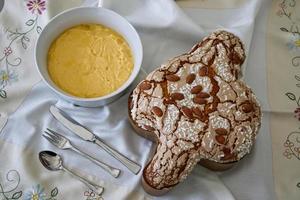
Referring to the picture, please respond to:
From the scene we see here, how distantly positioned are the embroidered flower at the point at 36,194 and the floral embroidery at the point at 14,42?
19 centimetres

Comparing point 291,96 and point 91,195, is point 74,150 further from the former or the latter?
point 291,96

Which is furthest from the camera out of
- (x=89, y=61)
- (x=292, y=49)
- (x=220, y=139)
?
(x=292, y=49)

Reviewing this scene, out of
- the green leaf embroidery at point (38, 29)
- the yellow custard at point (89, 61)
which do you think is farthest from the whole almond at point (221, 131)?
the green leaf embroidery at point (38, 29)

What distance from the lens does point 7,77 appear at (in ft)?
2.81

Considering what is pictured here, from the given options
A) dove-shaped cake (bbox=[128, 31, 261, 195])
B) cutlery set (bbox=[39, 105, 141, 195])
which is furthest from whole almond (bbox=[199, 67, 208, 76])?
cutlery set (bbox=[39, 105, 141, 195])

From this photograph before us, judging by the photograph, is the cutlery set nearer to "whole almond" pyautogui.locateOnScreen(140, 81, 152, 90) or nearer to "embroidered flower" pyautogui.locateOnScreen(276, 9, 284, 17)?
"whole almond" pyautogui.locateOnScreen(140, 81, 152, 90)

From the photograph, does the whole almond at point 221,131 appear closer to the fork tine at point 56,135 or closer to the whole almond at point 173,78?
the whole almond at point 173,78

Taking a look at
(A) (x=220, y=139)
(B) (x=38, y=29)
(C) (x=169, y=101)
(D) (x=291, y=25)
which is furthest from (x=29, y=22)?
(D) (x=291, y=25)

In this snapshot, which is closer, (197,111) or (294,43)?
(197,111)

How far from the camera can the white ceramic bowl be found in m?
0.79

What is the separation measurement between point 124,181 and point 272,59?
408 mm

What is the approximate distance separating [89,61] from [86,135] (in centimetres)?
14

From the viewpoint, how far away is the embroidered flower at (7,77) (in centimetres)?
85

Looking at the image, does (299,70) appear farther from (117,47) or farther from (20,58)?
(20,58)
